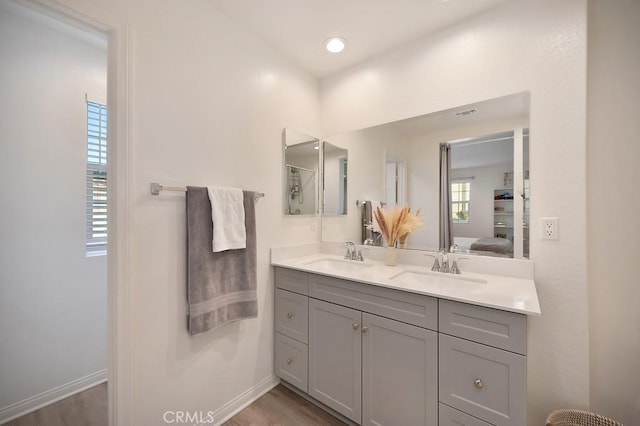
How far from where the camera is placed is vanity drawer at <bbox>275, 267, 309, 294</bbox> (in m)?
1.76

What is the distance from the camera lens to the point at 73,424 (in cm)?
159

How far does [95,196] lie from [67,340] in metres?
1.03

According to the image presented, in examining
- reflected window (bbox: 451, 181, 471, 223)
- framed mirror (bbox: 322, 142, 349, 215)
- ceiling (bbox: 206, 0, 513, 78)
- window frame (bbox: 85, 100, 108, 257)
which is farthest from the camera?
framed mirror (bbox: 322, 142, 349, 215)

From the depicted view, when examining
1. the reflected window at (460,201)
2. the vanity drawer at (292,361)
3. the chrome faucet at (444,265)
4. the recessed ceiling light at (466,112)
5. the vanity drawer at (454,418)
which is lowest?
the vanity drawer at (292,361)

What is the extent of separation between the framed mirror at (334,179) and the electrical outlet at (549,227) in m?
1.30

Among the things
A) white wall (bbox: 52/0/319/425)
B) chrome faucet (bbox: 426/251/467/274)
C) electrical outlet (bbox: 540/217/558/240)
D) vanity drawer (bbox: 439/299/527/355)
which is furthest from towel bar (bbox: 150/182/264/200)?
electrical outlet (bbox: 540/217/558/240)

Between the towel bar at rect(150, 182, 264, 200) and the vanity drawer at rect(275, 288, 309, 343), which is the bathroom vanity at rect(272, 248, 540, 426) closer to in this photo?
the vanity drawer at rect(275, 288, 309, 343)

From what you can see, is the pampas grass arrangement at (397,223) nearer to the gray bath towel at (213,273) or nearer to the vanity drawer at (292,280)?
the vanity drawer at (292,280)

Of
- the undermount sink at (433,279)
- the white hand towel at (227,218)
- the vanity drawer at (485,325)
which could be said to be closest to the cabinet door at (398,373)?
the vanity drawer at (485,325)

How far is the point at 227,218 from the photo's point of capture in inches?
61.4

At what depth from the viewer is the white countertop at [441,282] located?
1.09m

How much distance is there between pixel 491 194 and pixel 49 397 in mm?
3167

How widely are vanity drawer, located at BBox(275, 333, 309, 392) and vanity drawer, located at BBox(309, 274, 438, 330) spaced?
1.35ft

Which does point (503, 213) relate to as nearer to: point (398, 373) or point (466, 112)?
point (466, 112)
